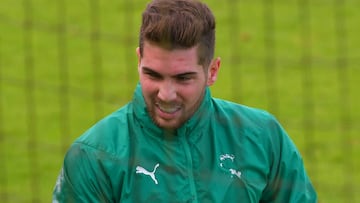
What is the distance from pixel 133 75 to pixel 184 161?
5900 millimetres

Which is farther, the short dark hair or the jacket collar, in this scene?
the jacket collar

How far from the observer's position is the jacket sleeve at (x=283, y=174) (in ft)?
19.1

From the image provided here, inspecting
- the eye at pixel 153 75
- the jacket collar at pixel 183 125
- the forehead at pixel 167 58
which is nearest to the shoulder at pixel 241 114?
the jacket collar at pixel 183 125

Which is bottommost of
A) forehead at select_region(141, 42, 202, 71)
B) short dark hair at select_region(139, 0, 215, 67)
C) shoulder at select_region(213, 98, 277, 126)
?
shoulder at select_region(213, 98, 277, 126)

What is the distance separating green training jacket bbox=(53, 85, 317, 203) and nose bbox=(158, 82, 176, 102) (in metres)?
0.22

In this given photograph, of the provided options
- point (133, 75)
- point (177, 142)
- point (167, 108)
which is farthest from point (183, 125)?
point (133, 75)

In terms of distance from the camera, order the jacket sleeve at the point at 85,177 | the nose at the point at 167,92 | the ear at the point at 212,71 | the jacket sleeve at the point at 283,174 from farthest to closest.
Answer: the jacket sleeve at the point at 283,174 < the ear at the point at 212,71 < the jacket sleeve at the point at 85,177 < the nose at the point at 167,92

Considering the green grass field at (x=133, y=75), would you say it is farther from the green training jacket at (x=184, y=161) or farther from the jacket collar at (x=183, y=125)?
the jacket collar at (x=183, y=125)

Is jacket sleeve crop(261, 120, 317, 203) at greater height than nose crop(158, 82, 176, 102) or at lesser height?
lesser

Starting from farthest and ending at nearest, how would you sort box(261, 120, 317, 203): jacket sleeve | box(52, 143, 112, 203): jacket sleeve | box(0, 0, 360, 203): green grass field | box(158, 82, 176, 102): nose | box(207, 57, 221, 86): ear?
box(0, 0, 360, 203): green grass field < box(261, 120, 317, 203): jacket sleeve < box(207, 57, 221, 86): ear < box(52, 143, 112, 203): jacket sleeve < box(158, 82, 176, 102): nose

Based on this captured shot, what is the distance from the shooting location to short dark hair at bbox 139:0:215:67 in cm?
551


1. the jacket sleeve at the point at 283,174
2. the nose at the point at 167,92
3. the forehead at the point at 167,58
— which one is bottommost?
the jacket sleeve at the point at 283,174

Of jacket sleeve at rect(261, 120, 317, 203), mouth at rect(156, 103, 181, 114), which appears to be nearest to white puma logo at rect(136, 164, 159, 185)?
mouth at rect(156, 103, 181, 114)

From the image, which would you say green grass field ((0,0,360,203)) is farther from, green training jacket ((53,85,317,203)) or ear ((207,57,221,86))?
ear ((207,57,221,86))
